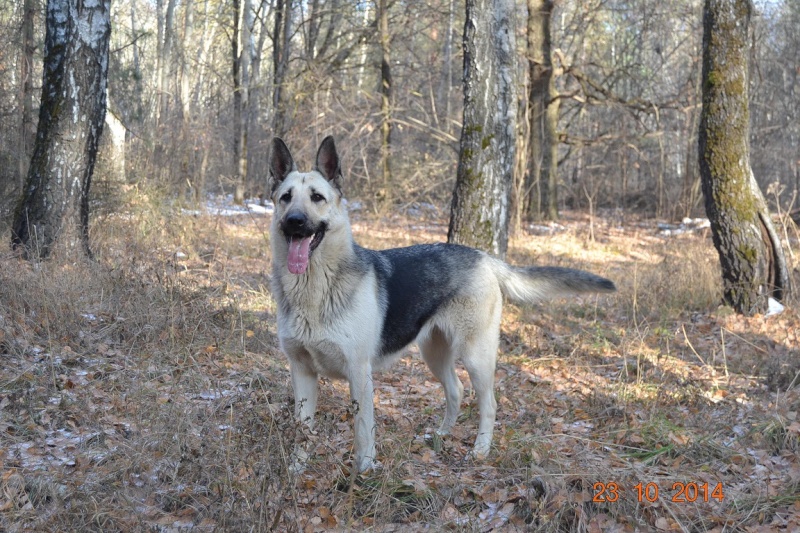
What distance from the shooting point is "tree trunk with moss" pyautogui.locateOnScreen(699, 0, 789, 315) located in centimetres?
841

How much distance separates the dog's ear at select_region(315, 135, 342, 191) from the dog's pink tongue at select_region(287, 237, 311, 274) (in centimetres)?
52

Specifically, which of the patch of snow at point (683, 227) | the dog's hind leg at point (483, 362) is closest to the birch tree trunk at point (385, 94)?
the patch of snow at point (683, 227)

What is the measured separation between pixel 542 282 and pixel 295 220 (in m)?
2.05

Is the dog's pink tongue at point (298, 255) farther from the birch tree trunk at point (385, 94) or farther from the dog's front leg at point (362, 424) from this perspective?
the birch tree trunk at point (385, 94)

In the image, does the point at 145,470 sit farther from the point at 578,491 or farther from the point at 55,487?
the point at 578,491

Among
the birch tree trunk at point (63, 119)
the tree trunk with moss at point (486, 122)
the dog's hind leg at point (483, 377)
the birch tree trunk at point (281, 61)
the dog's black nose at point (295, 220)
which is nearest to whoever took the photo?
the dog's black nose at point (295, 220)

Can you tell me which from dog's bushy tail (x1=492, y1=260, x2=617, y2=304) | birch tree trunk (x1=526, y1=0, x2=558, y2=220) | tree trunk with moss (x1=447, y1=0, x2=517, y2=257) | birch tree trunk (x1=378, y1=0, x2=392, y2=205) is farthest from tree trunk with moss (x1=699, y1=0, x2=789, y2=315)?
birch tree trunk (x1=378, y1=0, x2=392, y2=205)

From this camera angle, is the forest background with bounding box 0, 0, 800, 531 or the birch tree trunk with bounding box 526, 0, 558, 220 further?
the birch tree trunk with bounding box 526, 0, 558, 220

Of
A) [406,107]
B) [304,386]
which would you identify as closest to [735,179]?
[304,386]

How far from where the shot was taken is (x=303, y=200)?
426 cm

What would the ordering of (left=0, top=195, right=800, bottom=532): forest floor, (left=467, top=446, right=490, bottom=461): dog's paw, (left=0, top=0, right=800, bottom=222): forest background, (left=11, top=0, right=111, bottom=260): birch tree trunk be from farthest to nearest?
(left=0, top=0, right=800, bottom=222): forest background
(left=11, top=0, right=111, bottom=260): birch tree trunk
(left=467, top=446, right=490, bottom=461): dog's paw
(left=0, top=195, right=800, bottom=532): forest floor

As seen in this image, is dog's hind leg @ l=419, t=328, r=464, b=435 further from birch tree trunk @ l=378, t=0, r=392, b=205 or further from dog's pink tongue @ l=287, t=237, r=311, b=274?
birch tree trunk @ l=378, t=0, r=392, b=205

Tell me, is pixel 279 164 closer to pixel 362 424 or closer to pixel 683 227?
pixel 362 424

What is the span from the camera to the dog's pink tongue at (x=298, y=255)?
4.17m
